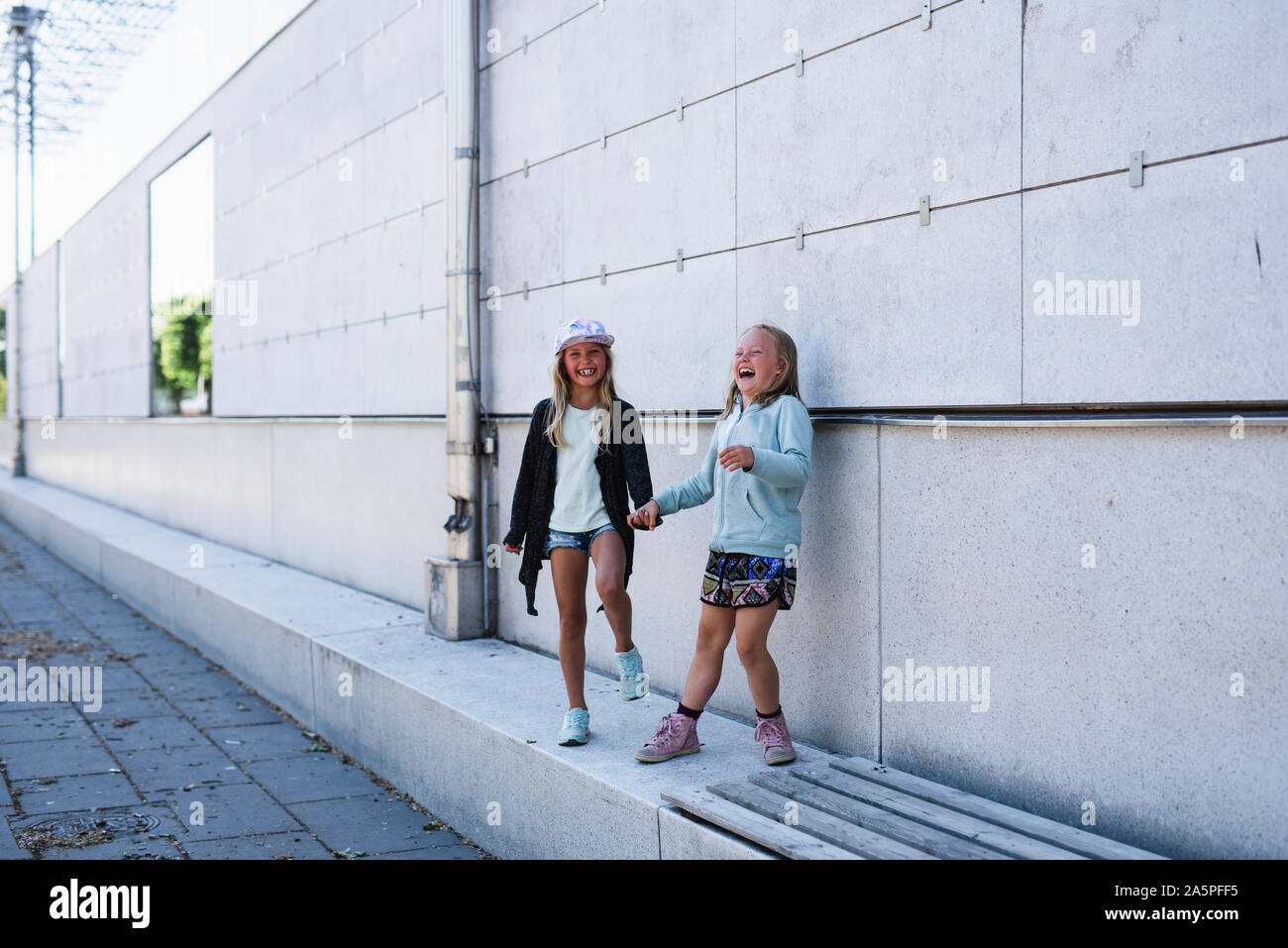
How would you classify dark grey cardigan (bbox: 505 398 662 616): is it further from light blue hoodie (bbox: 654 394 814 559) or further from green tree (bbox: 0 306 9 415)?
green tree (bbox: 0 306 9 415)

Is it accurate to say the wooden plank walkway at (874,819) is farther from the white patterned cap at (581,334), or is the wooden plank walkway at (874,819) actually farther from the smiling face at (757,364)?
the white patterned cap at (581,334)

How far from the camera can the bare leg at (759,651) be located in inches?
159

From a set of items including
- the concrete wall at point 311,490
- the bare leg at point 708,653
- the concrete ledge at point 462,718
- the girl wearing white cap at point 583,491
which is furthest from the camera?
the concrete wall at point 311,490

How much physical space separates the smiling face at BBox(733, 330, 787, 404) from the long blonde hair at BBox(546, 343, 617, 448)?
648 millimetres

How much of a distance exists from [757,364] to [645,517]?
2.16 feet

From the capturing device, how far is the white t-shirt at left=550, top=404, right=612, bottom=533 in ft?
15.1

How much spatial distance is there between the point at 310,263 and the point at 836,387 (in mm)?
6291

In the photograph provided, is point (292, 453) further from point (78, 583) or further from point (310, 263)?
point (78, 583)

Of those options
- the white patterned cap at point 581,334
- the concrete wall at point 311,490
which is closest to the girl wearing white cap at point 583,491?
the white patterned cap at point 581,334

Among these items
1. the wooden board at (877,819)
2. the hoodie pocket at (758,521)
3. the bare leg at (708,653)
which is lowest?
the wooden board at (877,819)

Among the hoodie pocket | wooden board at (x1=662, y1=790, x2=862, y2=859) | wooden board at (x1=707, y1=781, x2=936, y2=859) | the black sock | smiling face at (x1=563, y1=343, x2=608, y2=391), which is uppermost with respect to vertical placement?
smiling face at (x1=563, y1=343, x2=608, y2=391)

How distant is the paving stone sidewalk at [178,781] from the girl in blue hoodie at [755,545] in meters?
1.33

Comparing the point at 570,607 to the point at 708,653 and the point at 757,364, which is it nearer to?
the point at 708,653

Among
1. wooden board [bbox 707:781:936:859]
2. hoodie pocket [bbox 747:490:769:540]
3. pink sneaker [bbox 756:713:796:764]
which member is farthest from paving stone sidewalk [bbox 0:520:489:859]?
hoodie pocket [bbox 747:490:769:540]
